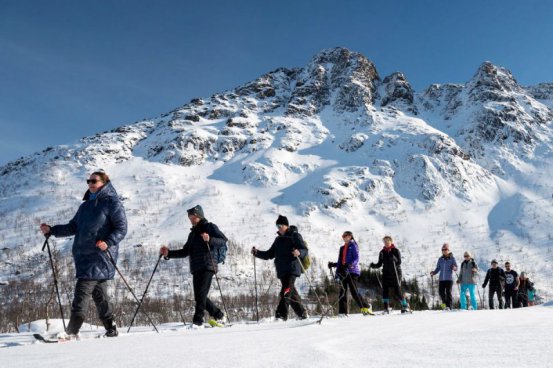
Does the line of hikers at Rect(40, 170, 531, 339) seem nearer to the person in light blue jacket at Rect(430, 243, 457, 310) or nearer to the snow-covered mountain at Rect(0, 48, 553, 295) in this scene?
the person in light blue jacket at Rect(430, 243, 457, 310)

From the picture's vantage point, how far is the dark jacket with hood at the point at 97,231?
16.9 ft

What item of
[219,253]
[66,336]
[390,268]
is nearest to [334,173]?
[390,268]

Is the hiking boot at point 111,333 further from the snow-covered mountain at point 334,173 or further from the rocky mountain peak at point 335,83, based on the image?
the rocky mountain peak at point 335,83

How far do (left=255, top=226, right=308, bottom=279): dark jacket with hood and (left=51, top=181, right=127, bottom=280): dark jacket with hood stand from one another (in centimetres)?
325

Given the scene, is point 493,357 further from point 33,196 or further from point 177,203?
point 33,196

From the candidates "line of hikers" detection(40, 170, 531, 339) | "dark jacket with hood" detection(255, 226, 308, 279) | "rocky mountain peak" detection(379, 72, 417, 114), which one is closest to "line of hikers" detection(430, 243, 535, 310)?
"line of hikers" detection(40, 170, 531, 339)

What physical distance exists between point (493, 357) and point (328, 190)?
59.7 meters

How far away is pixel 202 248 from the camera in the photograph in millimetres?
6949

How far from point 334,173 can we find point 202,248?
203 feet

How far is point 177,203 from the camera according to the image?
5731 centimetres

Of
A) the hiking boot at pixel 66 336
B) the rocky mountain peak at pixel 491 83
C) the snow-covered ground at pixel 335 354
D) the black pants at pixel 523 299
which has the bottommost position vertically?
the black pants at pixel 523 299

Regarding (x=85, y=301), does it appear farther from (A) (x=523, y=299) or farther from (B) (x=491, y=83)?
(B) (x=491, y=83)

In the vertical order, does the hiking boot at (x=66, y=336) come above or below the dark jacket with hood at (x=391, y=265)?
below

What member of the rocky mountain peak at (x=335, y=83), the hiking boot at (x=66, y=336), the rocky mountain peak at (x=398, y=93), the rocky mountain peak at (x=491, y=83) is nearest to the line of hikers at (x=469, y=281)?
the hiking boot at (x=66, y=336)
